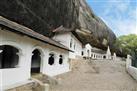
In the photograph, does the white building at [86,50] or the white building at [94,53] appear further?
the white building at [94,53]

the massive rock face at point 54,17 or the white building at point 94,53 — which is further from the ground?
the massive rock face at point 54,17

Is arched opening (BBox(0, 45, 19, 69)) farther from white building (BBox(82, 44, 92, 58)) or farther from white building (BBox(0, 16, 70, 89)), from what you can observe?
white building (BBox(82, 44, 92, 58))

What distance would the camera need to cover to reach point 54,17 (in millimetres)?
29422

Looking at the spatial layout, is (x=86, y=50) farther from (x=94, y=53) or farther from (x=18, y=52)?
(x=18, y=52)

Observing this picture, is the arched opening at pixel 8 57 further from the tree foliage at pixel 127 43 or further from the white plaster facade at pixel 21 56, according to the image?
the tree foliage at pixel 127 43

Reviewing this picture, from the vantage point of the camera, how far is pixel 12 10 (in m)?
18.2

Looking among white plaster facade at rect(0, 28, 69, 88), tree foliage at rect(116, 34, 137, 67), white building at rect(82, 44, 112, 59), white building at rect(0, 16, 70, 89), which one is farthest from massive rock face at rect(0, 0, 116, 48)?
tree foliage at rect(116, 34, 137, 67)

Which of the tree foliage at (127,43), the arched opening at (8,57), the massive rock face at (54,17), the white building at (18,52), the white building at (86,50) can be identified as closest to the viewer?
the white building at (18,52)

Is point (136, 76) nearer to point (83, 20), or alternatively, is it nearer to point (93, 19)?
point (83, 20)

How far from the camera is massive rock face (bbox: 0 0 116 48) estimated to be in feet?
61.9

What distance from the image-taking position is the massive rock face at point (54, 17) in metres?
18.9

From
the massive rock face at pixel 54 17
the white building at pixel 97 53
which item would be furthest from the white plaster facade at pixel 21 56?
the white building at pixel 97 53

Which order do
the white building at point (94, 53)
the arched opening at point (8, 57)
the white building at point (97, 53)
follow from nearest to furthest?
the arched opening at point (8, 57) → the white building at point (94, 53) → the white building at point (97, 53)

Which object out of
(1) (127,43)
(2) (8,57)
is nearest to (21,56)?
(2) (8,57)
